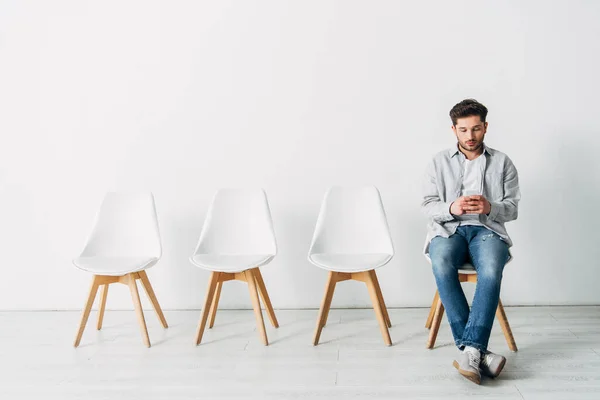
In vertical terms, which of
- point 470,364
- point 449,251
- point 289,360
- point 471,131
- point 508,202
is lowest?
point 289,360

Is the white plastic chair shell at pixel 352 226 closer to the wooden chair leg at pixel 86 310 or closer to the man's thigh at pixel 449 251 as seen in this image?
the man's thigh at pixel 449 251

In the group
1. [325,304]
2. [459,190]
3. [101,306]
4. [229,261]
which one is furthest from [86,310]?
[459,190]

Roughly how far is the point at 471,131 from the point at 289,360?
139 cm

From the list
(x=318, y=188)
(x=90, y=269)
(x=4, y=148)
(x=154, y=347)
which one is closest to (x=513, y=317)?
(x=318, y=188)

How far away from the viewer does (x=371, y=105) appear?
325 cm

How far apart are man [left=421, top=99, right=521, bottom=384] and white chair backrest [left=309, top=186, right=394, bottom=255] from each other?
1.27ft

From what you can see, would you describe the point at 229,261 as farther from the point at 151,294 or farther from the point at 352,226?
the point at 352,226

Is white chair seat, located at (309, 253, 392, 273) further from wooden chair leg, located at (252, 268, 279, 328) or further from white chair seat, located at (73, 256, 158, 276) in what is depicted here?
white chair seat, located at (73, 256, 158, 276)

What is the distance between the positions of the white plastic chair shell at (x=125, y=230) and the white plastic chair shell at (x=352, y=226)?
3.09ft

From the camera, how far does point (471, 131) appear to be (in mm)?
2490

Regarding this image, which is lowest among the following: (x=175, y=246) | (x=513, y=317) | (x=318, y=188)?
(x=513, y=317)

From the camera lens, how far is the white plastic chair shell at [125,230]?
299 cm

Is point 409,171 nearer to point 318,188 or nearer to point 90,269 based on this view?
point 318,188

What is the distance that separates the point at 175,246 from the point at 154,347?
851 millimetres
